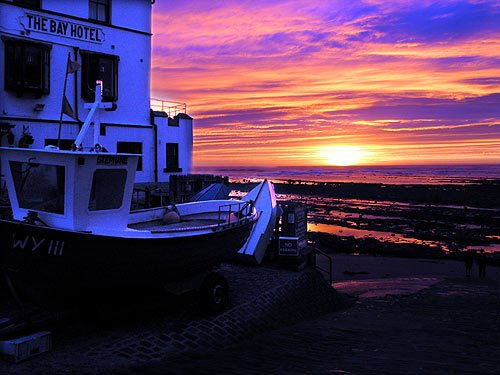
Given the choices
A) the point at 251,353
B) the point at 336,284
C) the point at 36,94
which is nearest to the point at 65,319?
the point at 251,353

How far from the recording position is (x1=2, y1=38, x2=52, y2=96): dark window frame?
15508 mm

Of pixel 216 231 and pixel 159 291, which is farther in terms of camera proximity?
pixel 216 231

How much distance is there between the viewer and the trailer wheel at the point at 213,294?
982 centimetres

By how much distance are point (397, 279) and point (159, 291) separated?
13988 mm

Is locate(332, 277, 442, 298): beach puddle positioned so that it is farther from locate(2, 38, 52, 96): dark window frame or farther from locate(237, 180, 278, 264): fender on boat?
locate(2, 38, 52, 96): dark window frame

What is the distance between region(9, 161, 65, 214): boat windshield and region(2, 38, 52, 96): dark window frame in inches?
345

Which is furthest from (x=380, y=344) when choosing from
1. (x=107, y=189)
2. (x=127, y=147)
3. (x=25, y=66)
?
(x=25, y=66)

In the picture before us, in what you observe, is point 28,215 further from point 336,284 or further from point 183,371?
point 336,284


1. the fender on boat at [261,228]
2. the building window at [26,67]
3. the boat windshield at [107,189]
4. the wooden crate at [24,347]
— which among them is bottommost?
the wooden crate at [24,347]

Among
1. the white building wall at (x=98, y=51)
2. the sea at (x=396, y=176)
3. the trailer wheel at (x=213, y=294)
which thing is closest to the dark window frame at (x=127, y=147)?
the white building wall at (x=98, y=51)

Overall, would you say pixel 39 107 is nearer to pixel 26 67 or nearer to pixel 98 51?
pixel 26 67

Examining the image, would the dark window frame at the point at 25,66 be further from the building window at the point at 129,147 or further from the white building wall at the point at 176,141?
the white building wall at the point at 176,141

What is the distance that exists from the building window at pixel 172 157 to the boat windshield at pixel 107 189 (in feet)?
39.6

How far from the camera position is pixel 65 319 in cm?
922
